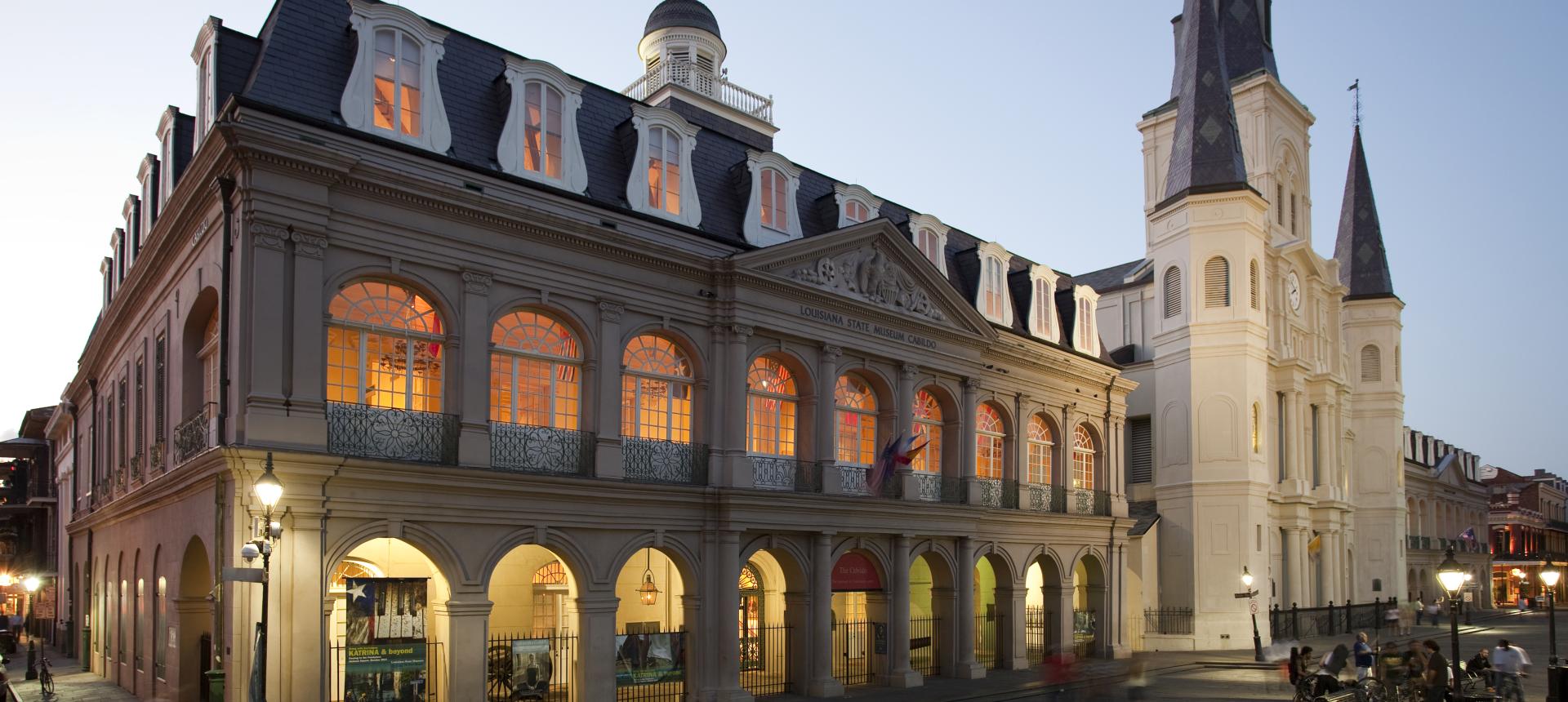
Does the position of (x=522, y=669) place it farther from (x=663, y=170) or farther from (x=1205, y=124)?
(x=1205, y=124)

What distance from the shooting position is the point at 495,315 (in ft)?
72.7

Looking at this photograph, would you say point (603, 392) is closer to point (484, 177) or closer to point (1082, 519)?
point (484, 177)

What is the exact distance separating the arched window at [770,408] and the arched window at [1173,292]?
21401mm

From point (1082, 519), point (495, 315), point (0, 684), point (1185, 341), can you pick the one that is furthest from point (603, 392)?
point (1185, 341)

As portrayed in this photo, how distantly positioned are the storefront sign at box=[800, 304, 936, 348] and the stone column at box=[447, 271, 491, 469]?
8022mm

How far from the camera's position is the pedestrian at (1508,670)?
76.2 feet

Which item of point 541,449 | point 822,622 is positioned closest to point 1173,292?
point 822,622

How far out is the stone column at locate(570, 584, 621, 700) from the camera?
74.7ft

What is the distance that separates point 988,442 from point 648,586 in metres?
11.1

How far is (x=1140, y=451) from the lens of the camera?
46.3 meters

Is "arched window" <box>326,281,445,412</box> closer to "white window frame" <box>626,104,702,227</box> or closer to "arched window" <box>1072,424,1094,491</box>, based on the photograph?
"white window frame" <box>626,104,702,227</box>

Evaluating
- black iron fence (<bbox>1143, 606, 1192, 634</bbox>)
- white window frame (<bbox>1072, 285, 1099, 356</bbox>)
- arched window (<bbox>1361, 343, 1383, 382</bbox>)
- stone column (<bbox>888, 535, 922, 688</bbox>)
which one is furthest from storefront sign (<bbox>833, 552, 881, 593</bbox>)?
arched window (<bbox>1361, 343, 1383, 382</bbox>)

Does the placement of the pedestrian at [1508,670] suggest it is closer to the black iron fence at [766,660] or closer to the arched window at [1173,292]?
the black iron fence at [766,660]

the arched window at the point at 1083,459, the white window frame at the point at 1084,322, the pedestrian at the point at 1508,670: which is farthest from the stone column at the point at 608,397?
the white window frame at the point at 1084,322
